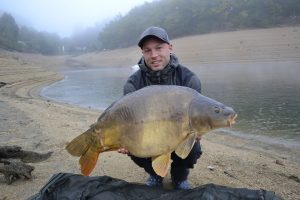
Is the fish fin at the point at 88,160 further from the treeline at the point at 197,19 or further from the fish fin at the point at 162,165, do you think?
the treeline at the point at 197,19

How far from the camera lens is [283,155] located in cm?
671

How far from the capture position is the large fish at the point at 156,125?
3006mm

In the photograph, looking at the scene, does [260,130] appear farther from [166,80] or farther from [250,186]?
[166,80]

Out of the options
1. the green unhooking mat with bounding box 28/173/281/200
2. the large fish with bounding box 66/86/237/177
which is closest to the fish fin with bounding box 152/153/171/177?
the large fish with bounding box 66/86/237/177

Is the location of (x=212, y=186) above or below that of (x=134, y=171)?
above

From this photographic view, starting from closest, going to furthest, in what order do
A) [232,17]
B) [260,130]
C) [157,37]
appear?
1. [157,37]
2. [260,130]
3. [232,17]

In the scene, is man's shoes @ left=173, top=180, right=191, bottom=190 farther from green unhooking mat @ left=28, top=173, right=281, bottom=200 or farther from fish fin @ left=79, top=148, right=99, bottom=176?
fish fin @ left=79, top=148, right=99, bottom=176

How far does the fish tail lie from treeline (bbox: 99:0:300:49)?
55220 millimetres

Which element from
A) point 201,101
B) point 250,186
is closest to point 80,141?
point 201,101

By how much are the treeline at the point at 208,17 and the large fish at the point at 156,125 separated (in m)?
55.0

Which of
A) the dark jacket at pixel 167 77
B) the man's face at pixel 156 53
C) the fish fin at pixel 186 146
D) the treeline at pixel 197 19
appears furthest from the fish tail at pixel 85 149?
the treeline at pixel 197 19

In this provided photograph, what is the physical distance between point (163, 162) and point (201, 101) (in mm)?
593

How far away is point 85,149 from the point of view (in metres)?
3.25

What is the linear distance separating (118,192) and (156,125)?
0.85 meters
